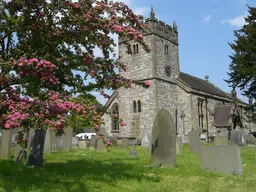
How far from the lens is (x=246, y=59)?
79.7 ft

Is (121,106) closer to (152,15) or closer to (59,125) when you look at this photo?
(152,15)

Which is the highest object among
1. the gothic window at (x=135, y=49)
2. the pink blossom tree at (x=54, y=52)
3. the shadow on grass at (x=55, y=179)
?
the gothic window at (x=135, y=49)

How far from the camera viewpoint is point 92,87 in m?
7.00

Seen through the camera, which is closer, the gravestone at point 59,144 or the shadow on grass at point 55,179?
the shadow on grass at point 55,179

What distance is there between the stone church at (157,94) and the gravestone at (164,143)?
19.2m

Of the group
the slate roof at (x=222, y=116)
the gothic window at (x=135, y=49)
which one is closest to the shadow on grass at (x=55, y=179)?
the gothic window at (x=135, y=49)

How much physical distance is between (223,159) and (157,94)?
20730mm

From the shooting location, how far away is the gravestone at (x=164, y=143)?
27.5 ft

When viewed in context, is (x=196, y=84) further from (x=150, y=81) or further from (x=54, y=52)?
(x=54, y=52)

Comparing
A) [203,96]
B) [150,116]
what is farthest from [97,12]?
[203,96]

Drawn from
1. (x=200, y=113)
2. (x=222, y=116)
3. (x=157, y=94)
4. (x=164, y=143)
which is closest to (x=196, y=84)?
(x=200, y=113)

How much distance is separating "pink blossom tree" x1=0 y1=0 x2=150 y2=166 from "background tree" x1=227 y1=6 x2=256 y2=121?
1921 centimetres

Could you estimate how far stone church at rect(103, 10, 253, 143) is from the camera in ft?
94.1

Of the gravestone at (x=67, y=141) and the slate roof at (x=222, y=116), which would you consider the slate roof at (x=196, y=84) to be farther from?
the gravestone at (x=67, y=141)
